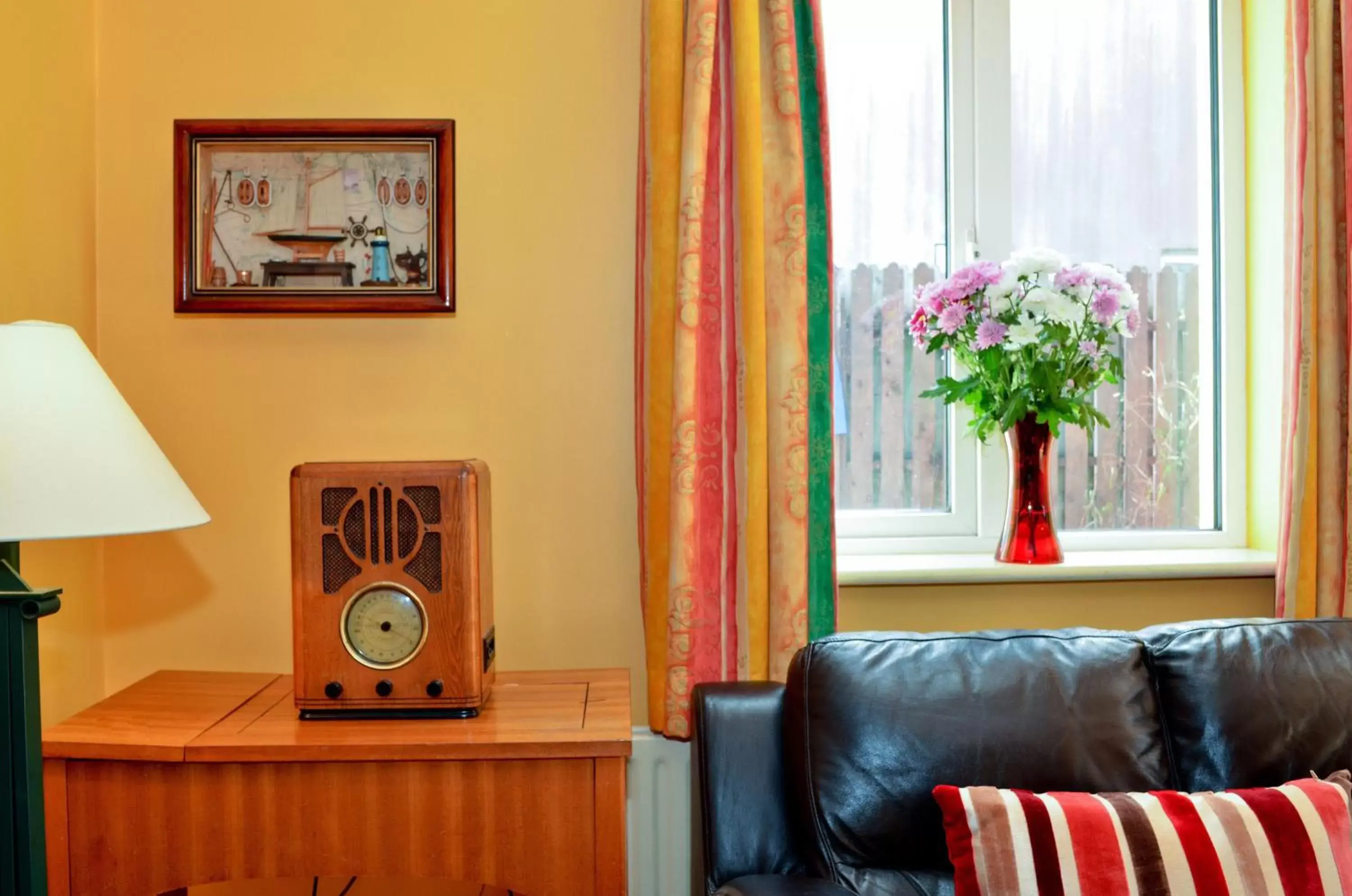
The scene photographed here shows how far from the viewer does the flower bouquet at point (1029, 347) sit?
6.48ft

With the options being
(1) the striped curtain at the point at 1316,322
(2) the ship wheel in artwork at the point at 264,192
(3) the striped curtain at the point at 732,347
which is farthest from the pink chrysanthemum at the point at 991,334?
(2) the ship wheel in artwork at the point at 264,192

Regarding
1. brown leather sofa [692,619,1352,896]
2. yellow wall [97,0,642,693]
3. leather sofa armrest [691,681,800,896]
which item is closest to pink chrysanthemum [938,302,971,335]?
yellow wall [97,0,642,693]

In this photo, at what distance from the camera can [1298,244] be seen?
6.59 feet

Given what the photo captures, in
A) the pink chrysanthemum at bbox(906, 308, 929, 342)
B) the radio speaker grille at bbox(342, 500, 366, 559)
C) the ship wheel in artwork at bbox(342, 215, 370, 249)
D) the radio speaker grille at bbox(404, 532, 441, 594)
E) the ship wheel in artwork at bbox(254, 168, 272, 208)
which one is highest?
the ship wheel in artwork at bbox(254, 168, 272, 208)

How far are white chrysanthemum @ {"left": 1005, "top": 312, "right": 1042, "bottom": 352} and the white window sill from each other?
16.8 inches

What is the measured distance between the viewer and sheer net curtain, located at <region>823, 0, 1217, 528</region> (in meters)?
2.28

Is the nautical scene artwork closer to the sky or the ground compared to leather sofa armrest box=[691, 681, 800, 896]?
closer to the sky

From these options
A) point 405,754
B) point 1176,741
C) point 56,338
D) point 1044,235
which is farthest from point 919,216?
point 56,338

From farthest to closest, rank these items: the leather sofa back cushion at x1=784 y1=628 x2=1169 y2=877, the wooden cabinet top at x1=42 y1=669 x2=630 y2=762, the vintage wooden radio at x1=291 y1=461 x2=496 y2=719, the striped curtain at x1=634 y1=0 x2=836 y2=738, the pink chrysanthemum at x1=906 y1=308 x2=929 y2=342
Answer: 1. the pink chrysanthemum at x1=906 y1=308 x2=929 y2=342
2. the striped curtain at x1=634 y1=0 x2=836 y2=738
3. the vintage wooden radio at x1=291 y1=461 x2=496 y2=719
4. the wooden cabinet top at x1=42 y1=669 x2=630 y2=762
5. the leather sofa back cushion at x1=784 y1=628 x2=1169 y2=877

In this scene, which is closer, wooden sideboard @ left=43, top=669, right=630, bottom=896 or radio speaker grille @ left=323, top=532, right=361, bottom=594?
wooden sideboard @ left=43, top=669, right=630, bottom=896

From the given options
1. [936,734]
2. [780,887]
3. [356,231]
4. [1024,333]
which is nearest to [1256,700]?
[936,734]

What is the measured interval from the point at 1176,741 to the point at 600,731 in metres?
0.76

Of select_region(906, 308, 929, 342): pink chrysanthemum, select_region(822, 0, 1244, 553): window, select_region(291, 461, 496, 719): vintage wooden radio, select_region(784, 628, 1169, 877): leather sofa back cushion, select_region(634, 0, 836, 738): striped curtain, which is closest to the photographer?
select_region(784, 628, 1169, 877): leather sofa back cushion

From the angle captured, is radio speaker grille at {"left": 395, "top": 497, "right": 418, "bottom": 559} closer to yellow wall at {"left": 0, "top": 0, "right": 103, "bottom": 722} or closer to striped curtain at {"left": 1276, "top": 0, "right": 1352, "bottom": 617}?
yellow wall at {"left": 0, "top": 0, "right": 103, "bottom": 722}
